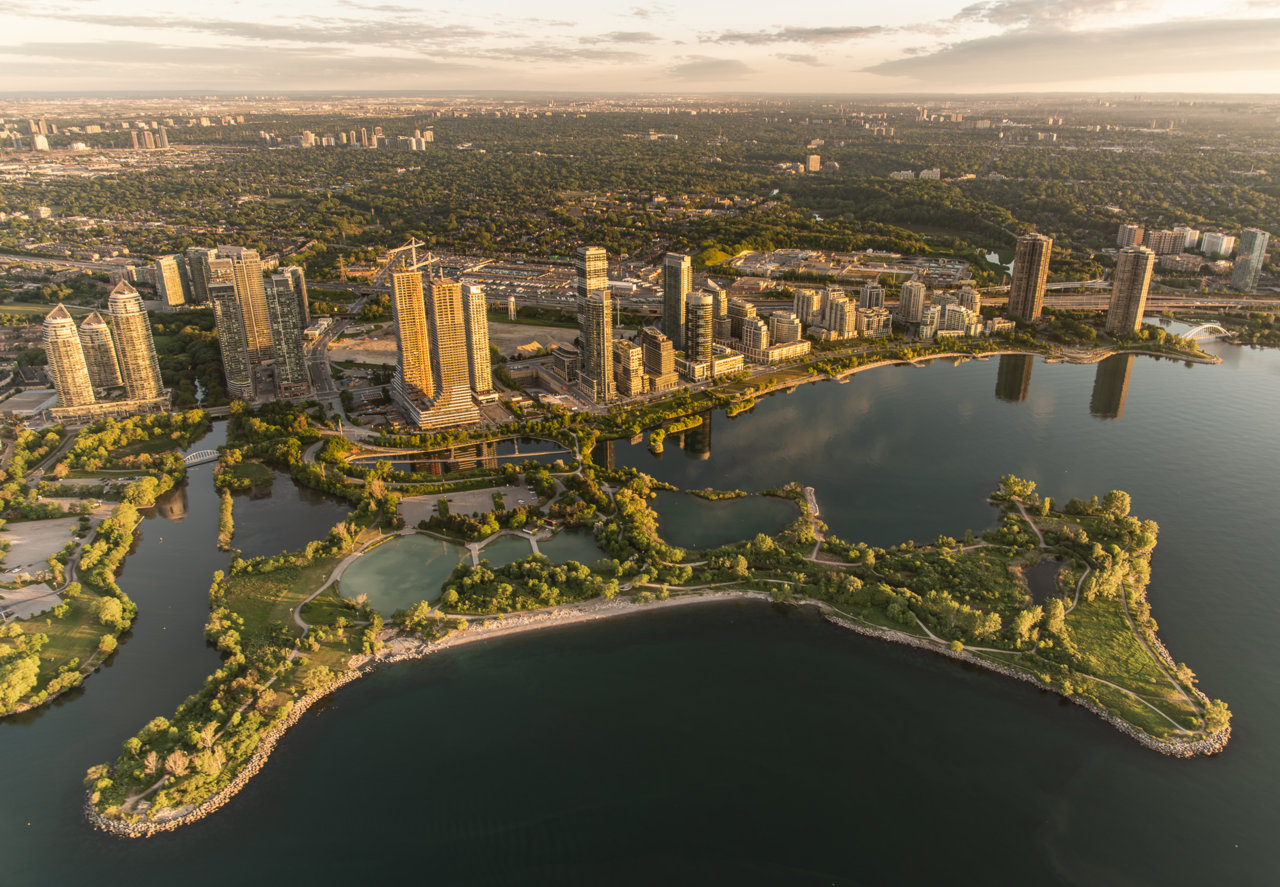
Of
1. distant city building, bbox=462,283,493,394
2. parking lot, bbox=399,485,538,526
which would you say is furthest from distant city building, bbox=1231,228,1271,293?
parking lot, bbox=399,485,538,526

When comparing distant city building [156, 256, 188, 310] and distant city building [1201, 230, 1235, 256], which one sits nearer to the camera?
distant city building [156, 256, 188, 310]

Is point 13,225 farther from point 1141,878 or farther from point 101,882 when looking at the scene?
point 1141,878

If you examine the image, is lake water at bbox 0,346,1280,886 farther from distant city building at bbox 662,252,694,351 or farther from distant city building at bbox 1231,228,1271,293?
distant city building at bbox 1231,228,1271,293

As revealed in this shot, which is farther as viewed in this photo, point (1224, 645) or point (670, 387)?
point (670, 387)

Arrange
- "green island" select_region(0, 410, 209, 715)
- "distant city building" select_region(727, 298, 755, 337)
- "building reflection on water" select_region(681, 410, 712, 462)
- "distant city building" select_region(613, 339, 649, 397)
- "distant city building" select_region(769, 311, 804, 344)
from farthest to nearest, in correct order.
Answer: "distant city building" select_region(769, 311, 804, 344) → "distant city building" select_region(727, 298, 755, 337) → "distant city building" select_region(613, 339, 649, 397) → "building reflection on water" select_region(681, 410, 712, 462) → "green island" select_region(0, 410, 209, 715)

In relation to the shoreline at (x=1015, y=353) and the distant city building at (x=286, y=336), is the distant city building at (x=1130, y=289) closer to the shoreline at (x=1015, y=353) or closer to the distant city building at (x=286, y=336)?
the shoreline at (x=1015, y=353)

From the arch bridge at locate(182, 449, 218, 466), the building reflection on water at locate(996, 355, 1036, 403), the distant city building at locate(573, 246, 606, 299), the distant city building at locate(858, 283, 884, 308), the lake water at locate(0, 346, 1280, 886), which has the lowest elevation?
the lake water at locate(0, 346, 1280, 886)

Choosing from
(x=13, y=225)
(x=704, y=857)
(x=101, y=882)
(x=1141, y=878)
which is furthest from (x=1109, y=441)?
(x=13, y=225)

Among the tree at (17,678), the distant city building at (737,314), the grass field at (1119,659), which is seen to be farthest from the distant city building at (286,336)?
the grass field at (1119,659)
